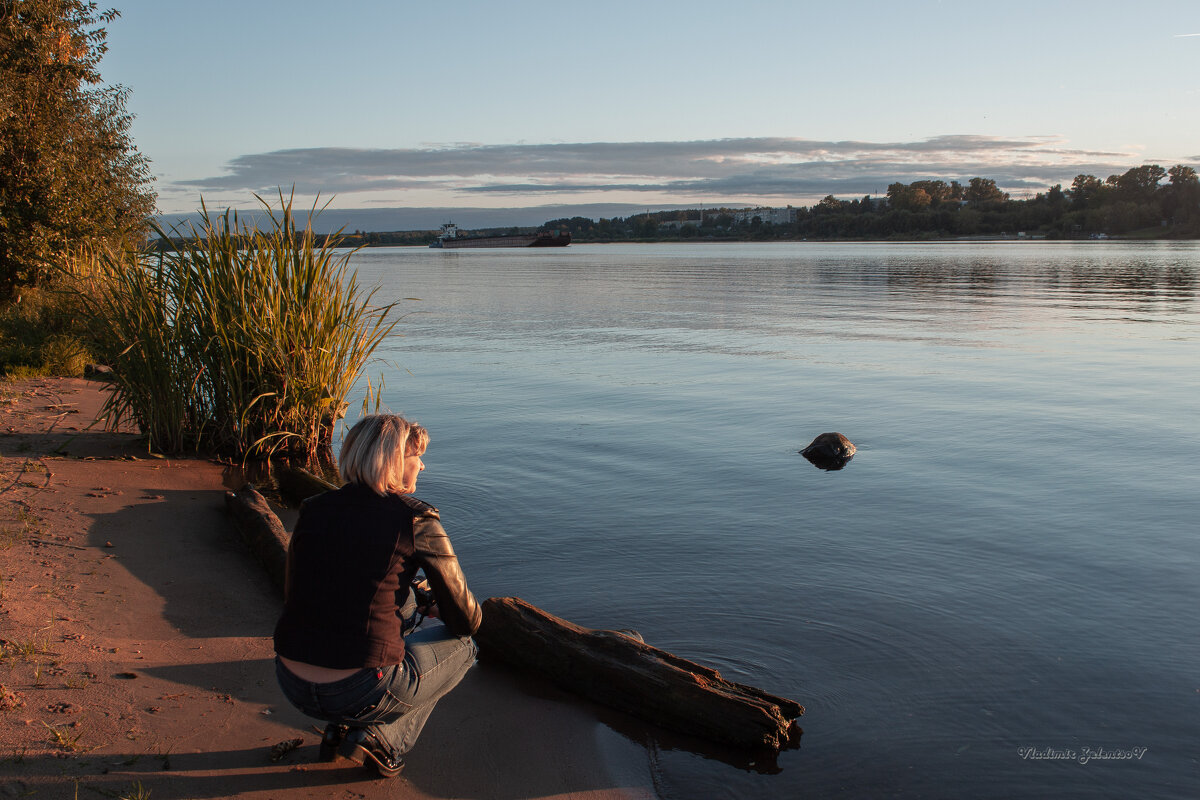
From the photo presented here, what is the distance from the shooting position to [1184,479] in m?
9.91

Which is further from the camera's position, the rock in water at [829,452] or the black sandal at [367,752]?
the rock in water at [829,452]

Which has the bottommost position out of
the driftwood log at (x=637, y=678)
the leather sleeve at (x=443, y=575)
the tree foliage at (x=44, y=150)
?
the driftwood log at (x=637, y=678)

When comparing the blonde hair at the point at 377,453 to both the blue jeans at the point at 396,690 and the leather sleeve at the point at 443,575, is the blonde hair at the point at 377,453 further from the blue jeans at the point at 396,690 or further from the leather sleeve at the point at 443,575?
the blue jeans at the point at 396,690

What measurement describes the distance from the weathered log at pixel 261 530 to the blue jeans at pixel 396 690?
2391 millimetres

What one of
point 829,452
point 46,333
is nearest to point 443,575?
point 829,452

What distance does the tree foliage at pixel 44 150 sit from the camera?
1767 cm

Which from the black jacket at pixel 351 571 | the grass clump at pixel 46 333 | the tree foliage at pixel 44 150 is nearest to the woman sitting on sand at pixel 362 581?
the black jacket at pixel 351 571

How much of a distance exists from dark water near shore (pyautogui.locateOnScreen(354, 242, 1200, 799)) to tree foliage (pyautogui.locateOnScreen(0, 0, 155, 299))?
292 inches

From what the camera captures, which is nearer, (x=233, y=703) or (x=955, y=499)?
(x=233, y=703)

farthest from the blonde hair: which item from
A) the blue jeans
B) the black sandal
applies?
the black sandal

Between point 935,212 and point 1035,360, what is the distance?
147088 mm

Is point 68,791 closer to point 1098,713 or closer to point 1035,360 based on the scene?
point 1098,713

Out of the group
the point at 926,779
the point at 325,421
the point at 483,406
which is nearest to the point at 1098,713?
the point at 926,779

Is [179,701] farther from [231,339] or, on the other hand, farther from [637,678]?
[231,339]
